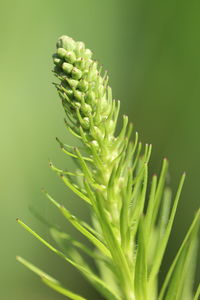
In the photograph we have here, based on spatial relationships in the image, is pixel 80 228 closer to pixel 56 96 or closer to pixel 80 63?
pixel 80 63

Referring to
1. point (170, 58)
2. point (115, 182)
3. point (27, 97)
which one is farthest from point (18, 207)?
point (115, 182)

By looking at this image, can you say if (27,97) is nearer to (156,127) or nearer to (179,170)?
(156,127)

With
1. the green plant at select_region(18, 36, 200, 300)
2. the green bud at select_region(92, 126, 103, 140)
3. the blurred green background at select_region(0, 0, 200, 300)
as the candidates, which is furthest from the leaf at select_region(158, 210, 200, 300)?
the blurred green background at select_region(0, 0, 200, 300)

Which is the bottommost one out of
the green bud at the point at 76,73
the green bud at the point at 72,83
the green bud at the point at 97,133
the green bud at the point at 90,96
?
the green bud at the point at 97,133

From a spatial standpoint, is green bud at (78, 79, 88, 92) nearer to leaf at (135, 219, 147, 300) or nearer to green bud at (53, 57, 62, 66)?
green bud at (53, 57, 62, 66)

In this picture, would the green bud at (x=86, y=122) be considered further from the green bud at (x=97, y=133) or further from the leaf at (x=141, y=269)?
the leaf at (x=141, y=269)

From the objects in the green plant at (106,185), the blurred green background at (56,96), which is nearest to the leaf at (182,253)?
the green plant at (106,185)
